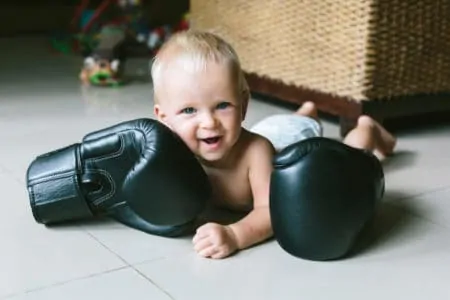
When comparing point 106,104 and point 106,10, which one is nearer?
point 106,104

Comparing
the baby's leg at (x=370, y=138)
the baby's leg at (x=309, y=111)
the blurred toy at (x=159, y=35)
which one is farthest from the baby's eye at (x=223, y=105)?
the blurred toy at (x=159, y=35)

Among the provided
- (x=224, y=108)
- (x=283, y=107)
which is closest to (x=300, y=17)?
(x=283, y=107)

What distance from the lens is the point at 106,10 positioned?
2.82 meters

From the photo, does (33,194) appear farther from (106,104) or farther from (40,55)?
(40,55)

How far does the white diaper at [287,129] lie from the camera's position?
1174mm

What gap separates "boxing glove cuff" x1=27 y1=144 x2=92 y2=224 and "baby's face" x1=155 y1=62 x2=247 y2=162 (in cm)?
13

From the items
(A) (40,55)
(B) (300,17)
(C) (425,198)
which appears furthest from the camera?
(A) (40,55)

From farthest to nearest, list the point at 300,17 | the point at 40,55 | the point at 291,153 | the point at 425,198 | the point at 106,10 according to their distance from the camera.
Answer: the point at 106,10 < the point at 40,55 < the point at 300,17 < the point at 425,198 < the point at 291,153

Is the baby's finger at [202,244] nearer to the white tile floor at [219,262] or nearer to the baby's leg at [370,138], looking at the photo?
the white tile floor at [219,262]

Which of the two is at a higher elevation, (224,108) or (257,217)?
(224,108)

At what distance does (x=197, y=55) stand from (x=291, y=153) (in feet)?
0.56

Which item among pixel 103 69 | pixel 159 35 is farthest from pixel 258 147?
pixel 159 35

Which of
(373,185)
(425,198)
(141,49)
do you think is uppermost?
(373,185)

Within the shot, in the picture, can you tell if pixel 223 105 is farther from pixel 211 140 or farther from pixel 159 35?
pixel 159 35
